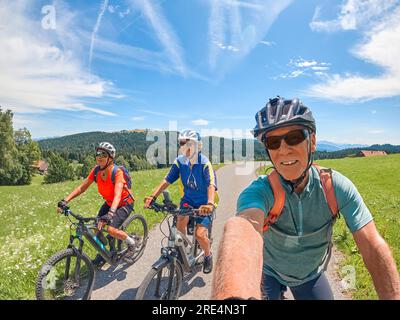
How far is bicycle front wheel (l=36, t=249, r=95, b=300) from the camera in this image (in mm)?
4000

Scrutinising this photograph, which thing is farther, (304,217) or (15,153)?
(15,153)

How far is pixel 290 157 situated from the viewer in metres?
2.13

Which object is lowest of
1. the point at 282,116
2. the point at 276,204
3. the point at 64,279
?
the point at 64,279

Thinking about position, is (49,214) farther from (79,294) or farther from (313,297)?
(313,297)

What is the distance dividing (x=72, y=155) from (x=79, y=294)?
502 ft

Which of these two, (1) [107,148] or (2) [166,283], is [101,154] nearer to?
(1) [107,148]

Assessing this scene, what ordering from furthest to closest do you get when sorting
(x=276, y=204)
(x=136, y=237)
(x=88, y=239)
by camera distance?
1. (x=136, y=237)
2. (x=88, y=239)
3. (x=276, y=204)

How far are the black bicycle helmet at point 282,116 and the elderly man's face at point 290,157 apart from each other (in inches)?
2.3

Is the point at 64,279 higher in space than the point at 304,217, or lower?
lower

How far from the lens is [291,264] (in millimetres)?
2311

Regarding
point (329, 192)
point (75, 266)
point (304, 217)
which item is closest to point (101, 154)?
point (75, 266)

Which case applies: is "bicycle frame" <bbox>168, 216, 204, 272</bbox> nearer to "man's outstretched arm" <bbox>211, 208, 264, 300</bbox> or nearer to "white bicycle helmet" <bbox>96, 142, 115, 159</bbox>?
"white bicycle helmet" <bbox>96, 142, 115, 159</bbox>

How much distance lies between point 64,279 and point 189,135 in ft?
10.9
